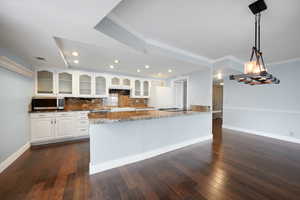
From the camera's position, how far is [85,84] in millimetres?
4164

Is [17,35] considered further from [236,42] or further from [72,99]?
[236,42]

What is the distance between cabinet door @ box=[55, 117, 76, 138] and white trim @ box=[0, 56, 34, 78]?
136cm

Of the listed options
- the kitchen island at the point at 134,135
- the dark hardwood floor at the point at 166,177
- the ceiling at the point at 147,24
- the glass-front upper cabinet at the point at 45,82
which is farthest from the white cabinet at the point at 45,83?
the kitchen island at the point at 134,135

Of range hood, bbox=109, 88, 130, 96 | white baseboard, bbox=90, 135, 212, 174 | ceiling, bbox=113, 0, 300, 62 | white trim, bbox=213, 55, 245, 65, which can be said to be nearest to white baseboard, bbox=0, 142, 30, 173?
white baseboard, bbox=90, 135, 212, 174

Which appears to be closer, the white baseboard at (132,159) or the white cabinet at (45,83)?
the white baseboard at (132,159)

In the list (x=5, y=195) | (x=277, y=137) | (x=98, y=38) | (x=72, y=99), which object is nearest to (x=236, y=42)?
(x=98, y=38)

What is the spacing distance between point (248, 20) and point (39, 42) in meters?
3.42

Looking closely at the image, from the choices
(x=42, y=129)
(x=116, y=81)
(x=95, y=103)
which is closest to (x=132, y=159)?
(x=42, y=129)

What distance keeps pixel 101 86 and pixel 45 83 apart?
160 cm

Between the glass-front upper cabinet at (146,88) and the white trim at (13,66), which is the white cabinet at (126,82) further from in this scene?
the white trim at (13,66)

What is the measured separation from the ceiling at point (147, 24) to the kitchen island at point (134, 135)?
52.9 inches

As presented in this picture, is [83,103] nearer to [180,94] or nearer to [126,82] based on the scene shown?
[126,82]

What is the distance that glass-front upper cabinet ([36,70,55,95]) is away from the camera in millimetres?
3496

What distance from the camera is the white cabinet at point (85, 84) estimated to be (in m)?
4.06
